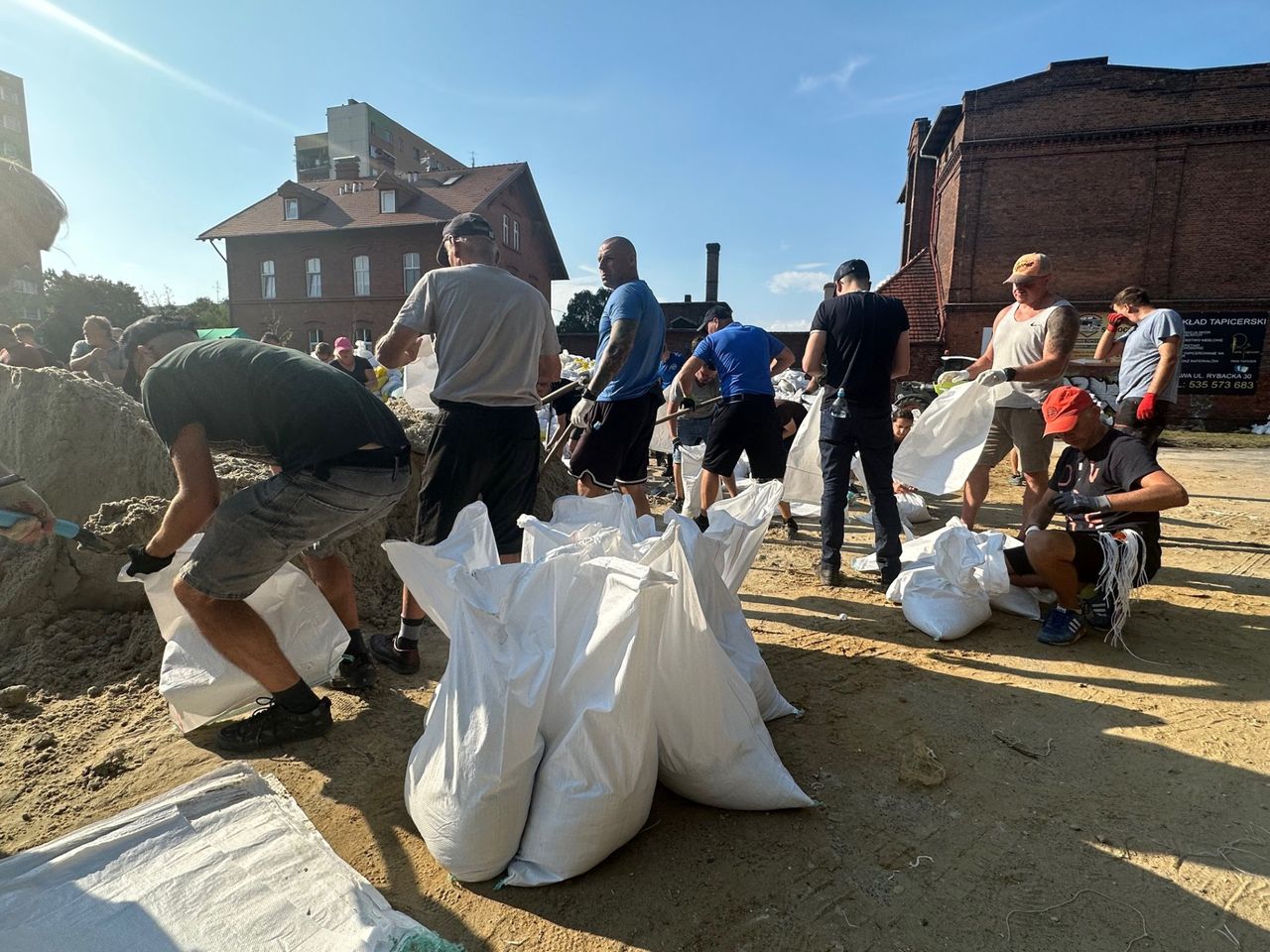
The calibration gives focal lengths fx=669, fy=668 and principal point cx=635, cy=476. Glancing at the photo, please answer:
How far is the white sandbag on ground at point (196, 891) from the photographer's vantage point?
4.49 feet

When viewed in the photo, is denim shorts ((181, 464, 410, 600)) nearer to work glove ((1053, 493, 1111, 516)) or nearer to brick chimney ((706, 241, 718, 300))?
Answer: work glove ((1053, 493, 1111, 516))

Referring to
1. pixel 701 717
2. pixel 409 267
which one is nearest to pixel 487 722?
pixel 701 717

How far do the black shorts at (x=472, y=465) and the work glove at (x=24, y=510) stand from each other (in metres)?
1.13

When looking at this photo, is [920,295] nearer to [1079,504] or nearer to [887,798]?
[1079,504]

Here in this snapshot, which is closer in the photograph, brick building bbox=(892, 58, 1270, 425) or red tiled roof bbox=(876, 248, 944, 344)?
brick building bbox=(892, 58, 1270, 425)

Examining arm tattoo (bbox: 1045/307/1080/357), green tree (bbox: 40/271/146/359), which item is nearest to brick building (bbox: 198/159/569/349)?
green tree (bbox: 40/271/146/359)

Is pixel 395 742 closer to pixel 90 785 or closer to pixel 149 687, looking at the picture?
pixel 90 785

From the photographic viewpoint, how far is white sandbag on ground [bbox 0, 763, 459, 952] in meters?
1.37

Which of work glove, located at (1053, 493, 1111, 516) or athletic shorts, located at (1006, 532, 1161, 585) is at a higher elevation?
work glove, located at (1053, 493, 1111, 516)

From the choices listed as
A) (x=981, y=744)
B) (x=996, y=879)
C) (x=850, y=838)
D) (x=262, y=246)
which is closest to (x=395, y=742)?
(x=850, y=838)

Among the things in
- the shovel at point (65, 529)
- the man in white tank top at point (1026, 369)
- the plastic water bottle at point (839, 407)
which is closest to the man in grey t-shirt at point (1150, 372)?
the man in white tank top at point (1026, 369)

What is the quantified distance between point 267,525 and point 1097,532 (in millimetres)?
3201

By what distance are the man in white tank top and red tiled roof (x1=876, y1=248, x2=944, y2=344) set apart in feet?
44.0

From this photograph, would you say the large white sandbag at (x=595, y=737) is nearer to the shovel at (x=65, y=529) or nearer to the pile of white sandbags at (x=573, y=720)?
the pile of white sandbags at (x=573, y=720)
